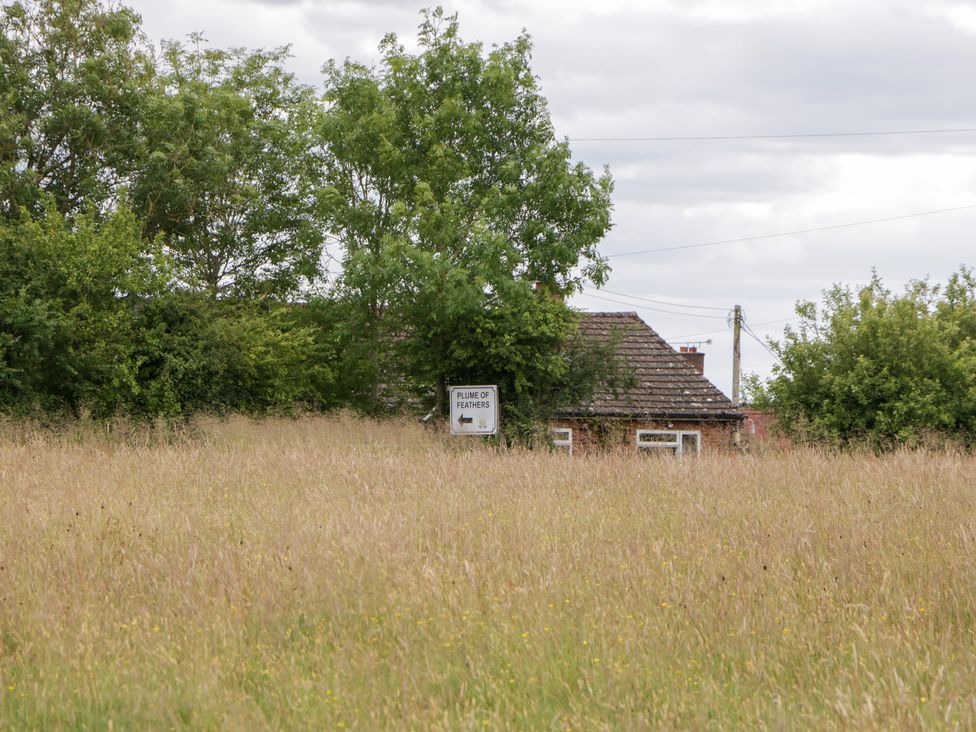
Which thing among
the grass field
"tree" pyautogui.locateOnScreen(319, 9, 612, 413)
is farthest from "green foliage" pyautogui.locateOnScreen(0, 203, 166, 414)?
the grass field

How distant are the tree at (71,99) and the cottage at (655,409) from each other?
14.7 m

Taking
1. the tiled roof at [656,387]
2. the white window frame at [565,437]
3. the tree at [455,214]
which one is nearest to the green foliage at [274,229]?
the tree at [455,214]

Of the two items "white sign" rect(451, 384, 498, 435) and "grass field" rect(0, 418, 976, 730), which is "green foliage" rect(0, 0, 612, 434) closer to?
"white sign" rect(451, 384, 498, 435)

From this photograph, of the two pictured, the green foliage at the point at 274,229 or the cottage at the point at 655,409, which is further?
the cottage at the point at 655,409

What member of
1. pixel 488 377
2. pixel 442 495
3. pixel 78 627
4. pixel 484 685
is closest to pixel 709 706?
pixel 484 685

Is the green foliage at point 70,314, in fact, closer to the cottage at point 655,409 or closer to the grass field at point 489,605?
the cottage at point 655,409

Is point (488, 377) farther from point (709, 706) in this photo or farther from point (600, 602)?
point (709, 706)

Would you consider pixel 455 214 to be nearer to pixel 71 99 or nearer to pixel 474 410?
pixel 474 410

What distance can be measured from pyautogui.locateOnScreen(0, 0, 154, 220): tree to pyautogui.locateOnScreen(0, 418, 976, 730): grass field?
21851 millimetres

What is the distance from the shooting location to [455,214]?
2555 centimetres

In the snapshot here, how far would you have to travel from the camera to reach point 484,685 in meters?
5.05

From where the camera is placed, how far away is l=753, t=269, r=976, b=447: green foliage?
25281mm

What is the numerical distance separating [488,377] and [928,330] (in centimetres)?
1100

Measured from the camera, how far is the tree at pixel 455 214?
24.2 metres
